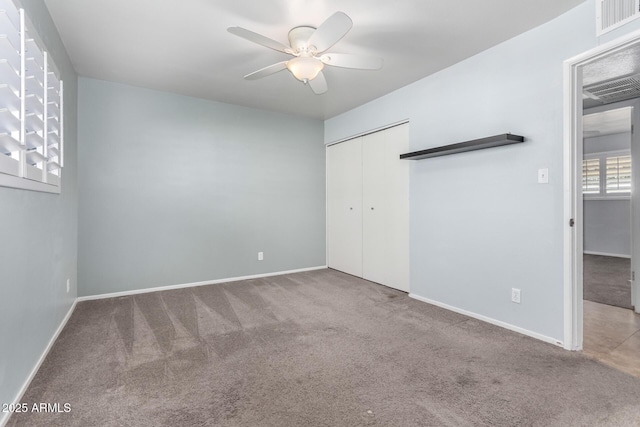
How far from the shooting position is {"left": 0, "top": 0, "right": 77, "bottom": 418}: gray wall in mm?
1475

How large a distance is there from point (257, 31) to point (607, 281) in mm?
5082

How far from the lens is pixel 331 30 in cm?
187

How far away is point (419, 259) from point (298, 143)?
2.50 meters

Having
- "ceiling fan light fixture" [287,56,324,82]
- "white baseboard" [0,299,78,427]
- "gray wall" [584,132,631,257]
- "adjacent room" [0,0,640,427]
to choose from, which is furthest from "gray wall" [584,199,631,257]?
"white baseboard" [0,299,78,427]

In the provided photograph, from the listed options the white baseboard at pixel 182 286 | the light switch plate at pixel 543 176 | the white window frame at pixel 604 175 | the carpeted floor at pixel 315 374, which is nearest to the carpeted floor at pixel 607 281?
the white window frame at pixel 604 175

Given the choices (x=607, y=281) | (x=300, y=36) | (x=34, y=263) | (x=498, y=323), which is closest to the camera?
(x=34, y=263)

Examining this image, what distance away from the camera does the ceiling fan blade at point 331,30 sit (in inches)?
69.4

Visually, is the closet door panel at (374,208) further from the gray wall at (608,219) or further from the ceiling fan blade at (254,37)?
the gray wall at (608,219)

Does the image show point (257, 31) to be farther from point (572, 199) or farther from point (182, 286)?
point (182, 286)

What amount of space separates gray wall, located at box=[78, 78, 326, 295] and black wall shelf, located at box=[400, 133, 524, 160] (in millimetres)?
2044

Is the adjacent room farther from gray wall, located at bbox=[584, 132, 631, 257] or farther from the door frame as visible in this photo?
gray wall, located at bbox=[584, 132, 631, 257]

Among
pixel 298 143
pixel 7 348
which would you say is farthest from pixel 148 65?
pixel 7 348

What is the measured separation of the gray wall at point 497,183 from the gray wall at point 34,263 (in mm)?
3157

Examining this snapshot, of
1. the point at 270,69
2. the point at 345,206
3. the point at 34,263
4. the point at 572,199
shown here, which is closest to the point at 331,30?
the point at 270,69
